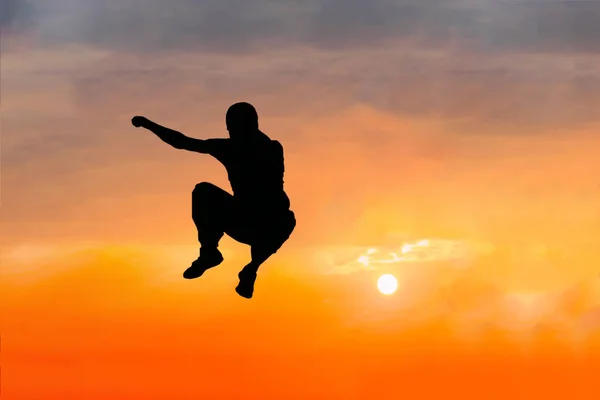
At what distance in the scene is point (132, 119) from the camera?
20.4 m

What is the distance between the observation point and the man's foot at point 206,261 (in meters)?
22.4

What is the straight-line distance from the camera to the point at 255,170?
21625 millimetres

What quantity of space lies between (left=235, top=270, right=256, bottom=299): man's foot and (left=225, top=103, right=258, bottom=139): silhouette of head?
2.91 m

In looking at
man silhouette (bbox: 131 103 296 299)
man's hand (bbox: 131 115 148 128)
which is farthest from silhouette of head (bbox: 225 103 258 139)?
man's hand (bbox: 131 115 148 128)

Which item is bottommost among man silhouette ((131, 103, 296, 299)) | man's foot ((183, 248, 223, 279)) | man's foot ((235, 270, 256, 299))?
man's foot ((235, 270, 256, 299))

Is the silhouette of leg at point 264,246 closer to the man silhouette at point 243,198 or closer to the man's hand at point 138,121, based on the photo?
the man silhouette at point 243,198

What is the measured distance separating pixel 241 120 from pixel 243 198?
5.38 feet

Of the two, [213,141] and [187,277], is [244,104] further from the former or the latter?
[187,277]

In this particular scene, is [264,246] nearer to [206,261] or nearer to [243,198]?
[243,198]

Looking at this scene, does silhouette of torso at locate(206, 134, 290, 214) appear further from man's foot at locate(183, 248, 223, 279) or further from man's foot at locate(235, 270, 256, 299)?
man's foot at locate(235, 270, 256, 299)

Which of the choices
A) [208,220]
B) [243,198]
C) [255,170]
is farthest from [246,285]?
[255,170]

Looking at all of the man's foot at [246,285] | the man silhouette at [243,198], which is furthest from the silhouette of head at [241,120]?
the man's foot at [246,285]

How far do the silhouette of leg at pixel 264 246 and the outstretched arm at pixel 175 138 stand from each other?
6.84ft

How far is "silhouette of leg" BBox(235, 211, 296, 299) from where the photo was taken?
2212 centimetres
